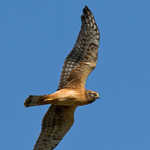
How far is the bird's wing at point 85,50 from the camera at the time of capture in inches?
571

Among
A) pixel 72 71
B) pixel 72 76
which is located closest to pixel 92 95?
pixel 72 76

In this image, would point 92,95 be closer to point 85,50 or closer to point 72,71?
point 72,71

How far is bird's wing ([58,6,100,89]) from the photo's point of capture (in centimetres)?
1450

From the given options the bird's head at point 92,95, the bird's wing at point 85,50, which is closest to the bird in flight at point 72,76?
the bird's wing at point 85,50

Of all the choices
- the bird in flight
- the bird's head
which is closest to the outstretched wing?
the bird in flight

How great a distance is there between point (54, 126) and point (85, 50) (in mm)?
2987

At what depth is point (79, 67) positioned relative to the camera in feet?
47.8

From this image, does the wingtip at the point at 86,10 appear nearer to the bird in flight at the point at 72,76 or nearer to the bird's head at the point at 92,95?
the bird in flight at the point at 72,76

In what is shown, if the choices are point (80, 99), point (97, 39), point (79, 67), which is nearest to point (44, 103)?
point (80, 99)

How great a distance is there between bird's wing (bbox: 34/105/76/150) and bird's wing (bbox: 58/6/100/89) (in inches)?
45.9

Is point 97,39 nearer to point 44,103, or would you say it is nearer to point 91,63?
point 91,63

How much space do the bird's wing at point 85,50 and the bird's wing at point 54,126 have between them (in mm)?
1167

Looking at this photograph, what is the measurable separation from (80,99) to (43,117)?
1808 millimetres

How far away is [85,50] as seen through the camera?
14.6 m
